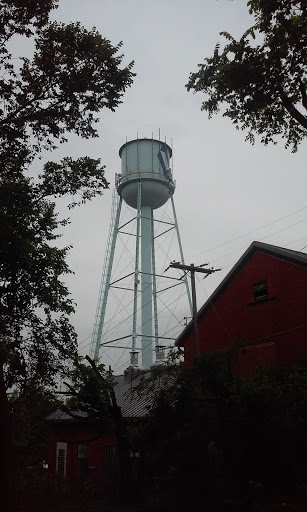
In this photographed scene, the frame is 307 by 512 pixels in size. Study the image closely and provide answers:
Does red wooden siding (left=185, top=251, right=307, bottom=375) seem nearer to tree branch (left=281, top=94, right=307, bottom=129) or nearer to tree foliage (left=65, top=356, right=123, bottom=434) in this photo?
tree foliage (left=65, top=356, right=123, bottom=434)

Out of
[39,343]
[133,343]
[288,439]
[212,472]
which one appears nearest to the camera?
[39,343]

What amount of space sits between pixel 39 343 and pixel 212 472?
6.65 metres

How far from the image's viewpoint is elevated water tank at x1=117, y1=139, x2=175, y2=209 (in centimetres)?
3838

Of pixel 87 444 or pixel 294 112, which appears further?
pixel 87 444

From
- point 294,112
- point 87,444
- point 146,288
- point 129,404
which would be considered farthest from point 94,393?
point 146,288

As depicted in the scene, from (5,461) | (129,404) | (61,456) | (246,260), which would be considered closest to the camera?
(5,461)

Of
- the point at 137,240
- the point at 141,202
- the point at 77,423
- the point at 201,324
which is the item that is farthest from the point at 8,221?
the point at 141,202

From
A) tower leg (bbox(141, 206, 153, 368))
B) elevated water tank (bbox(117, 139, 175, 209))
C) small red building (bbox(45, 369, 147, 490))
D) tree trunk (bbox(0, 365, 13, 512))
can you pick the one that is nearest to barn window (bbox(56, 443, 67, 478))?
small red building (bbox(45, 369, 147, 490))

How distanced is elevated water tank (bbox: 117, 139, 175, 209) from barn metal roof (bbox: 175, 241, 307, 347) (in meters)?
16.3

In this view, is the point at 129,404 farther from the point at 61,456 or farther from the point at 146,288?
the point at 146,288

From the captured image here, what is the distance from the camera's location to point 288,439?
13508 mm

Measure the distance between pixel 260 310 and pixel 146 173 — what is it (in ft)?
66.3

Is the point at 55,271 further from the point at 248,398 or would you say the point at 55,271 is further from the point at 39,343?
the point at 248,398

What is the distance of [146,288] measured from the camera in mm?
37250
